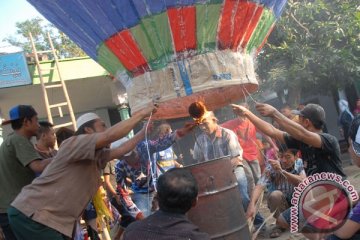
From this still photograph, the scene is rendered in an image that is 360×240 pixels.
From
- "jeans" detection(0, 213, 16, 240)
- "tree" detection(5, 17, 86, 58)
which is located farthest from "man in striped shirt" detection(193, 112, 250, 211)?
"tree" detection(5, 17, 86, 58)

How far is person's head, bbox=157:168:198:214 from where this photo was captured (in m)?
2.18

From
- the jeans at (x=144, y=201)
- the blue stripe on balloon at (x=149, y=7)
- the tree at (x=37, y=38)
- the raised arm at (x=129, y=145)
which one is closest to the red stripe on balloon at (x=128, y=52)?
the blue stripe on balloon at (x=149, y=7)

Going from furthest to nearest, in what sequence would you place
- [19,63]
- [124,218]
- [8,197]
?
[19,63], [124,218], [8,197]

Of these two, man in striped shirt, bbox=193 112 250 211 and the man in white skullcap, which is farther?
man in striped shirt, bbox=193 112 250 211

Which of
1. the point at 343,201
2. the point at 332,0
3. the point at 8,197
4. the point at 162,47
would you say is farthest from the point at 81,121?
the point at 332,0

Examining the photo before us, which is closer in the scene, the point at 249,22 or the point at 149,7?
the point at 149,7

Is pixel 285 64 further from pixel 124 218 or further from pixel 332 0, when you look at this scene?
pixel 124 218

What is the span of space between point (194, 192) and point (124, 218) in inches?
111

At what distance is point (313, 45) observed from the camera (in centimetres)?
881

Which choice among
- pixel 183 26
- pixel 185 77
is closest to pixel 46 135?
pixel 185 77

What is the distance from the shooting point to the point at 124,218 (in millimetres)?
4828

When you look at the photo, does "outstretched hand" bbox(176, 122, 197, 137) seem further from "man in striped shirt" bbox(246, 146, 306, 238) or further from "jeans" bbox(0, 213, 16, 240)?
"jeans" bbox(0, 213, 16, 240)

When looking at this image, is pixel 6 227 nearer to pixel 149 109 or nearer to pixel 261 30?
pixel 149 109

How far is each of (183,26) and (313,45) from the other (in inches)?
286
